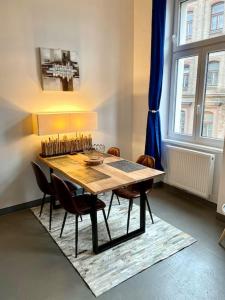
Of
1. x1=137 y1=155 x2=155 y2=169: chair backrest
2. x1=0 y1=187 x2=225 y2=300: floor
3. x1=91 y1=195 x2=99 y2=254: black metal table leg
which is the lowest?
x1=0 y1=187 x2=225 y2=300: floor

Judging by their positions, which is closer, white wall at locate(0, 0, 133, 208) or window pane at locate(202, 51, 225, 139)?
white wall at locate(0, 0, 133, 208)

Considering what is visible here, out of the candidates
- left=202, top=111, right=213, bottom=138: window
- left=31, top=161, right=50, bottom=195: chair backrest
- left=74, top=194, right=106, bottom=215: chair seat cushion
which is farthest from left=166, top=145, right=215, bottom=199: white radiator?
left=31, top=161, right=50, bottom=195: chair backrest

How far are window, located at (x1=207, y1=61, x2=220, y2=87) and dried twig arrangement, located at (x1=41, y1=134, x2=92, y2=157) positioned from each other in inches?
74.7

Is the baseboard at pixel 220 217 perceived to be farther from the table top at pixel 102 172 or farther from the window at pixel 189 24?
the window at pixel 189 24

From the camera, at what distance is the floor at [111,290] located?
1790mm

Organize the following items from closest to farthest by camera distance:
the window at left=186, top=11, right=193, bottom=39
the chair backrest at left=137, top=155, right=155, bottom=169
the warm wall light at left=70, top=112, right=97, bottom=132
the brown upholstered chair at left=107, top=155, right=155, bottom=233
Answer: the brown upholstered chair at left=107, top=155, right=155, bottom=233 → the chair backrest at left=137, top=155, right=155, bottom=169 → the warm wall light at left=70, top=112, right=97, bottom=132 → the window at left=186, top=11, right=193, bottom=39

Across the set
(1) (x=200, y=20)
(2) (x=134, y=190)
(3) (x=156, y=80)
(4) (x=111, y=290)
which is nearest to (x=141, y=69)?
(3) (x=156, y=80)

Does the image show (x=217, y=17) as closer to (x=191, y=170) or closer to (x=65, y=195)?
(x=191, y=170)

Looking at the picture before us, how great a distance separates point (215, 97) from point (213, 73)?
333mm

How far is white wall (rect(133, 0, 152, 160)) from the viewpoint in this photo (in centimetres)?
357

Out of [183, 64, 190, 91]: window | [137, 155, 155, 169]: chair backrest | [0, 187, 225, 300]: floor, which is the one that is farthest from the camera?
[183, 64, 190, 91]: window

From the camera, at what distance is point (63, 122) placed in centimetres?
304

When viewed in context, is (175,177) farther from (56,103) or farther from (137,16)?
(137,16)

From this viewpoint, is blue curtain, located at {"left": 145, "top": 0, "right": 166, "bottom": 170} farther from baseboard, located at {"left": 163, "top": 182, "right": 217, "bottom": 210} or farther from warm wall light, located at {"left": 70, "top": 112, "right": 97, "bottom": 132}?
warm wall light, located at {"left": 70, "top": 112, "right": 97, "bottom": 132}
